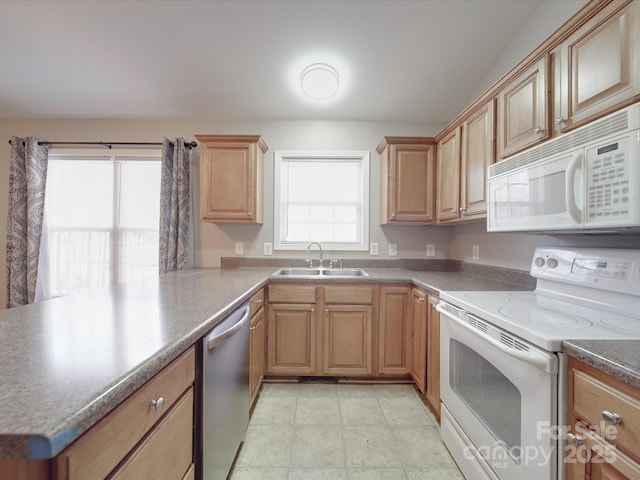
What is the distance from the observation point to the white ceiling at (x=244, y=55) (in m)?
1.84

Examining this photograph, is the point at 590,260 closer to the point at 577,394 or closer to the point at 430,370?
the point at 577,394

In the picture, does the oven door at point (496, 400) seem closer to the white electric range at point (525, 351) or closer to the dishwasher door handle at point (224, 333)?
the white electric range at point (525, 351)

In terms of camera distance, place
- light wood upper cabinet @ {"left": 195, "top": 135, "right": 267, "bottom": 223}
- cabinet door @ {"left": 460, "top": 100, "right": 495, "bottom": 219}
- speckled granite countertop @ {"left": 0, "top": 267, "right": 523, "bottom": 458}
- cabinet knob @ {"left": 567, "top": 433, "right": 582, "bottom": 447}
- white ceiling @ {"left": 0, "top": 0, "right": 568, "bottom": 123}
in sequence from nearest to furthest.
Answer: speckled granite countertop @ {"left": 0, "top": 267, "right": 523, "bottom": 458} < cabinet knob @ {"left": 567, "top": 433, "right": 582, "bottom": 447} < cabinet door @ {"left": 460, "top": 100, "right": 495, "bottom": 219} < white ceiling @ {"left": 0, "top": 0, "right": 568, "bottom": 123} < light wood upper cabinet @ {"left": 195, "top": 135, "right": 267, "bottom": 223}

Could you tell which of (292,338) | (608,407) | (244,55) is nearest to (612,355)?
(608,407)

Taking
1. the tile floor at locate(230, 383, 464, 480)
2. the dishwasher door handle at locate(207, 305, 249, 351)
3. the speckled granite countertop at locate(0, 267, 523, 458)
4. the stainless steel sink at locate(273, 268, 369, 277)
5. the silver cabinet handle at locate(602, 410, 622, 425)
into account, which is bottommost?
the tile floor at locate(230, 383, 464, 480)

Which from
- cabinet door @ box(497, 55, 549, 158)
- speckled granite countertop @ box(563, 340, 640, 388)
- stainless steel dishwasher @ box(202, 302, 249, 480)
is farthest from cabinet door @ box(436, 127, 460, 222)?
stainless steel dishwasher @ box(202, 302, 249, 480)

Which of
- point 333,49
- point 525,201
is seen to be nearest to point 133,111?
point 333,49

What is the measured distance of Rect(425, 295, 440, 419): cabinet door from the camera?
169cm

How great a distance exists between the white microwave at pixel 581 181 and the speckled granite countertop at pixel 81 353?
1.47 meters

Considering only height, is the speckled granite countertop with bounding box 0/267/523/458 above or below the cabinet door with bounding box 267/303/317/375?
above

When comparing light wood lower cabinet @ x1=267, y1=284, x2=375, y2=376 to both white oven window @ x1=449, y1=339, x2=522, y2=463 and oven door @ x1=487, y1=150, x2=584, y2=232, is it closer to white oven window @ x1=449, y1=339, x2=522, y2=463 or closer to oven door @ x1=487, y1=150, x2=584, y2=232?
white oven window @ x1=449, y1=339, x2=522, y2=463

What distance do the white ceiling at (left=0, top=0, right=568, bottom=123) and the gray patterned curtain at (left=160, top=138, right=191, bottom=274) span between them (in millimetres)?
482

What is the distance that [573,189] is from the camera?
1.02m

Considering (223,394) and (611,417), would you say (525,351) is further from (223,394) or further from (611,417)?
(223,394)
